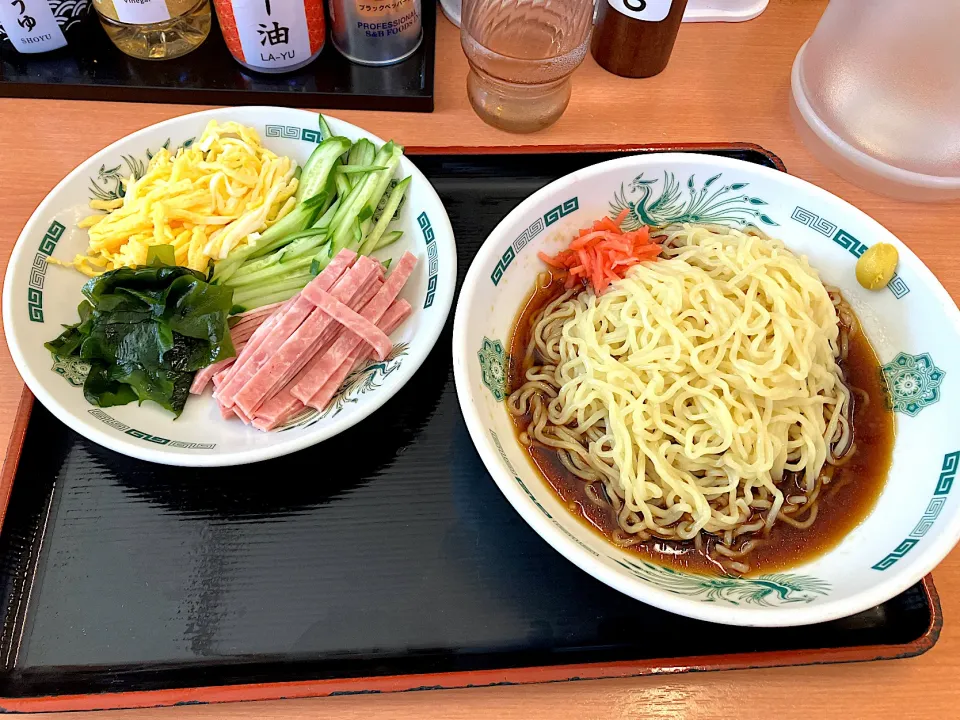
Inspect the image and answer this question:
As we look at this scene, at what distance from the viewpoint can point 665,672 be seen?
1055 millimetres

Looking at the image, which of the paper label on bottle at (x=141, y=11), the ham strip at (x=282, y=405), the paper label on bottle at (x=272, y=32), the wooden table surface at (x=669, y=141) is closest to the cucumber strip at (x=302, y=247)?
the ham strip at (x=282, y=405)

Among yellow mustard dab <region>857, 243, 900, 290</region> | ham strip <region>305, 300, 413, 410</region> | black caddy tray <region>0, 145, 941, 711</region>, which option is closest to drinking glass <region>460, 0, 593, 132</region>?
ham strip <region>305, 300, 413, 410</region>

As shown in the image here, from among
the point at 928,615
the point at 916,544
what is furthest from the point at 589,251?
the point at 928,615

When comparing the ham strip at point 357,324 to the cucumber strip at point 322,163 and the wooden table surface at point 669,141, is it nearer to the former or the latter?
the cucumber strip at point 322,163

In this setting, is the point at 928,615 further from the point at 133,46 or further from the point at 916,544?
the point at 133,46

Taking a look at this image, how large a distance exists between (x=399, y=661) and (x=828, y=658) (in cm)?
70

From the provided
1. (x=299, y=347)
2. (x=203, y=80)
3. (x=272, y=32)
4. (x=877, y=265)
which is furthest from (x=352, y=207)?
(x=877, y=265)

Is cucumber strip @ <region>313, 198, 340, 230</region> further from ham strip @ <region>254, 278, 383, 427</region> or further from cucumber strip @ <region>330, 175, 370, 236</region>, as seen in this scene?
ham strip @ <region>254, 278, 383, 427</region>

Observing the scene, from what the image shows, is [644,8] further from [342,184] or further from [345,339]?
[345,339]

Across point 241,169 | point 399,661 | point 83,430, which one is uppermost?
point 241,169

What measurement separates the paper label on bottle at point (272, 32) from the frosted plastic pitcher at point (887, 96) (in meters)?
1.39

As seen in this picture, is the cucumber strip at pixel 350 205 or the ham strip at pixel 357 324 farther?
the cucumber strip at pixel 350 205

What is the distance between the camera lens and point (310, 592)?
3.68 feet

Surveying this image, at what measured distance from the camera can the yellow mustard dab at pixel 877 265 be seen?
124 cm
